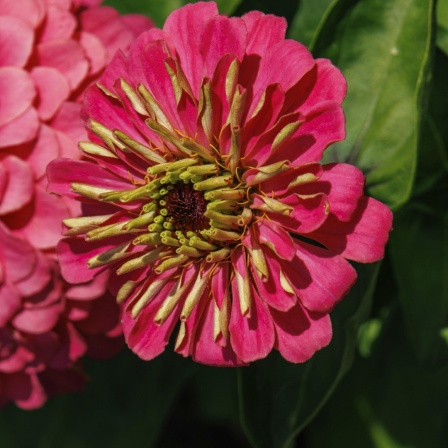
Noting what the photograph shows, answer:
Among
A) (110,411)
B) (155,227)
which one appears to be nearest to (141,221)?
(155,227)

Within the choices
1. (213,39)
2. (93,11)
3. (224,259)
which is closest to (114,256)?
(224,259)

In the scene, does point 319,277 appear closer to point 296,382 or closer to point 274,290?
point 274,290

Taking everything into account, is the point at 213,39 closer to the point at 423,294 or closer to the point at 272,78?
the point at 272,78

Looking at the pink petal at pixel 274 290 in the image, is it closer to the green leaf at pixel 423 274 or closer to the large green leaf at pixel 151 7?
the green leaf at pixel 423 274

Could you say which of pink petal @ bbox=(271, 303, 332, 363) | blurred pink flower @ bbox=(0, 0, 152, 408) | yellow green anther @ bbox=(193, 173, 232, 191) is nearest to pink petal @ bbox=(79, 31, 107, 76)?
blurred pink flower @ bbox=(0, 0, 152, 408)

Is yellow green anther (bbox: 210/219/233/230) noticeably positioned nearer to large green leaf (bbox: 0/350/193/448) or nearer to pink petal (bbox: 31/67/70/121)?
pink petal (bbox: 31/67/70/121)
